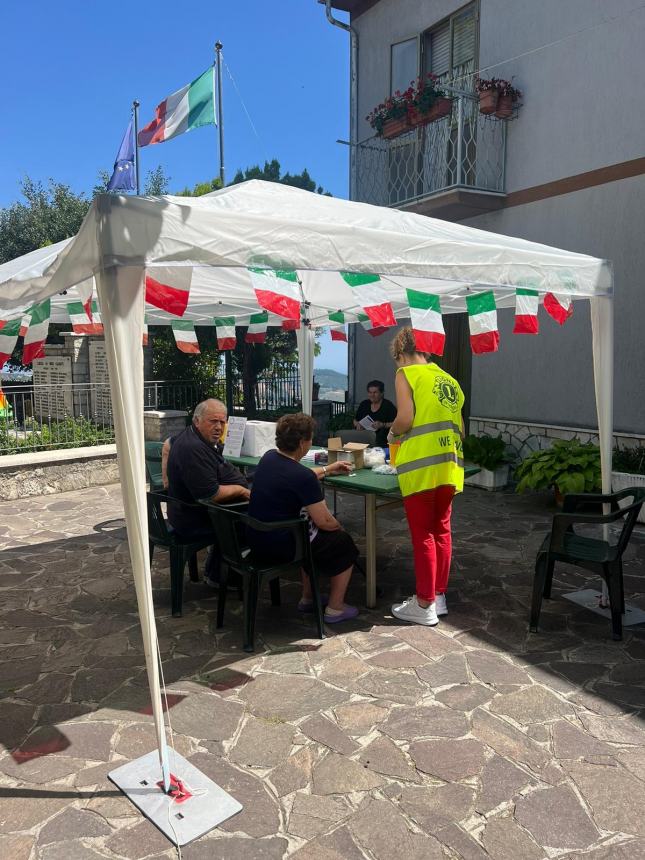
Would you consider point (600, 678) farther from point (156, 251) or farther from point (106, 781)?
point (156, 251)

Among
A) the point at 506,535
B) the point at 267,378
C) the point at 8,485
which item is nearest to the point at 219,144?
the point at 267,378

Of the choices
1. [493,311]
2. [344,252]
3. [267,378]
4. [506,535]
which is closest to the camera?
[344,252]

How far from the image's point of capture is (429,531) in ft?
13.4

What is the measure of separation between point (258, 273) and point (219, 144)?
11.2 metres

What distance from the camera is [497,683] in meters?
3.44

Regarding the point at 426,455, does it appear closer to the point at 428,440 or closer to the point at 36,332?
the point at 428,440

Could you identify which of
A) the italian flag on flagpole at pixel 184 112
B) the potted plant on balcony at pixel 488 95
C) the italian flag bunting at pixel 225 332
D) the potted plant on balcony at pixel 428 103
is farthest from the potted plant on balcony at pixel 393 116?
the italian flag bunting at pixel 225 332

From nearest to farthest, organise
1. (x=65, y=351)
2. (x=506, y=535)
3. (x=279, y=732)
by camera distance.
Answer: (x=279, y=732) < (x=506, y=535) < (x=65, y=351)

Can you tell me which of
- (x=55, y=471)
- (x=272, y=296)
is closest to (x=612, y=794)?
(x=272, y=296)

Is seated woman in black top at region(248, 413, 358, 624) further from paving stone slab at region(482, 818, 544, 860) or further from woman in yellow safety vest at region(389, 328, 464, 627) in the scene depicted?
paving stone slab at region(482, 818, 544, 860)

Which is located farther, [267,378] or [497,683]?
[267,378]

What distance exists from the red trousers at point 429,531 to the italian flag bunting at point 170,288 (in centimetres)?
181

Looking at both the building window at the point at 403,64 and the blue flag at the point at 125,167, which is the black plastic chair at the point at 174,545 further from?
the building window at the point at 403,64

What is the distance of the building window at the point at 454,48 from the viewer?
9.34m
